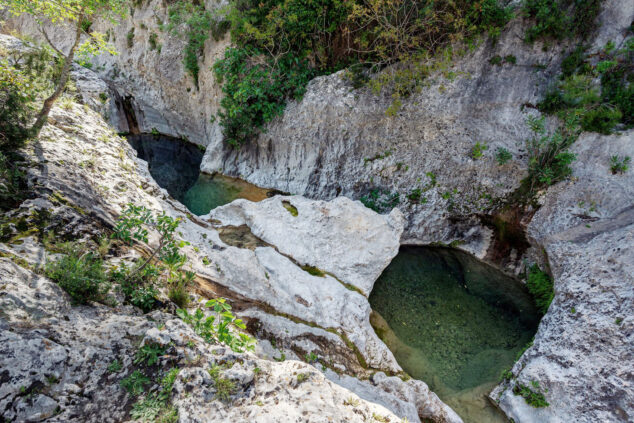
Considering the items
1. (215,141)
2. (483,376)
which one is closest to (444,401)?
(483,376)

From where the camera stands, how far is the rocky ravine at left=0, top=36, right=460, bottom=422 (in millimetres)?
2697

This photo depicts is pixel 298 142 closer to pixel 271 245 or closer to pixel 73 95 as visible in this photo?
pixel 271 245

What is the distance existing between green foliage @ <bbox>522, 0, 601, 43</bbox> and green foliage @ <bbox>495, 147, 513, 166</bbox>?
403 cm

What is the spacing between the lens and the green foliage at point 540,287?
8.52m

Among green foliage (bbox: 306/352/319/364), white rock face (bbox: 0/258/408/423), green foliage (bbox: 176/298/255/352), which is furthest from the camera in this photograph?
green foliage (bbox: 306/352/319/364)

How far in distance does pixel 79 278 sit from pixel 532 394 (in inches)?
336

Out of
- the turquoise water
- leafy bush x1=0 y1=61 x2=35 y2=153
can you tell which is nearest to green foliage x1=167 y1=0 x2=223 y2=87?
the turquoise water

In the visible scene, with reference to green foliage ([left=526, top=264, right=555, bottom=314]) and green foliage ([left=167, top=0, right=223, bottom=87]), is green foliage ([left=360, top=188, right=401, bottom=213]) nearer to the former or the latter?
green foliage ([left=526, top=264, right=555, bottom=314])

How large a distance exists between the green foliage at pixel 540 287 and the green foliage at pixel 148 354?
32.6 ft

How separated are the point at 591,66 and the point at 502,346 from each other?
9.24 meters

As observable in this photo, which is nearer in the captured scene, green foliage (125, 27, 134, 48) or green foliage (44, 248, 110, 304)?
green foliage (44, 248, 110, 304)

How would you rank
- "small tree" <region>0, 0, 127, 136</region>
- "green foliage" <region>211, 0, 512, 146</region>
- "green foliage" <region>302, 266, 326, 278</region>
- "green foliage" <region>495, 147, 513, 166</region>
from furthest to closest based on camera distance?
"green foliage" <region>211, 0, 512, 146</region>
"green foliage" <region>495, 147, 513, 166</region>
"green foliage" <region>302, 266, 326, 278</region>
"small tree" <region>0, 0, 127, 136</region>

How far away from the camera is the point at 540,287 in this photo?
8.88m

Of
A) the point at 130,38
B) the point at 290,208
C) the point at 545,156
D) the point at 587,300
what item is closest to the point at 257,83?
the point at 290,208
